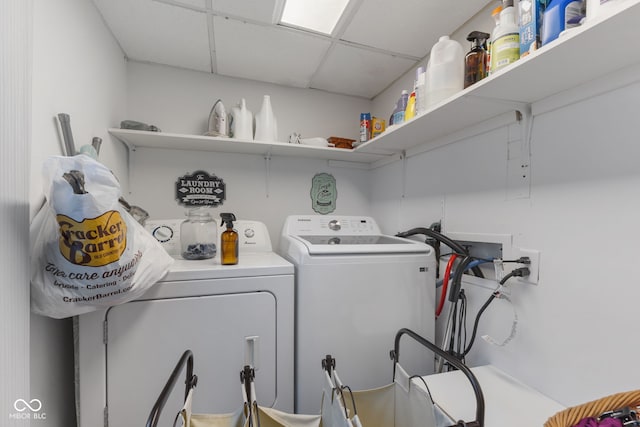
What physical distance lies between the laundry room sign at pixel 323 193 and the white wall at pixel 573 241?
4.14 feet

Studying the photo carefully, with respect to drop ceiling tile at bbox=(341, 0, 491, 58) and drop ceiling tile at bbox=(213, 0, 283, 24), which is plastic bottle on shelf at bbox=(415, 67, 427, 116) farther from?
drop ceiling tile at bbox=(213, 0, 283, 24)

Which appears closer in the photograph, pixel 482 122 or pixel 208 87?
pixel 482 122

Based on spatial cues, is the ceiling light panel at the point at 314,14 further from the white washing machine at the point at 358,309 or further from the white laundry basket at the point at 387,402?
the white laundry basket at the point at 387,402

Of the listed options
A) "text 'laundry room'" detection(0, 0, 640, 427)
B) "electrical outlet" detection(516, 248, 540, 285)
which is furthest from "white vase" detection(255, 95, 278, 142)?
"electrical outlet" detection(516, 248, 540, 285)

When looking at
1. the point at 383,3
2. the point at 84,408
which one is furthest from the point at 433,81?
the point at 84,408

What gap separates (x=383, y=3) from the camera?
1.45 m

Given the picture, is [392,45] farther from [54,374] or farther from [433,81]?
[54,374]

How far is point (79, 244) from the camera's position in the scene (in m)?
0.82

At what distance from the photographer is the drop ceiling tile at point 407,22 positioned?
56.9 inches

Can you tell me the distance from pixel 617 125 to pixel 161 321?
190cm

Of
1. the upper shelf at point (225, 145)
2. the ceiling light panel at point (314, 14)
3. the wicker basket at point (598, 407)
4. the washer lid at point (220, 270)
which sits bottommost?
the wicker basket at point (598, 407)

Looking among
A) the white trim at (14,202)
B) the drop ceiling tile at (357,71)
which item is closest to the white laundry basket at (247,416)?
the white trim at (14,202)

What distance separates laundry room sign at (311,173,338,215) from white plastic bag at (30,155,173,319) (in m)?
1.65

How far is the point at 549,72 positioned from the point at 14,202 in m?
1.75
